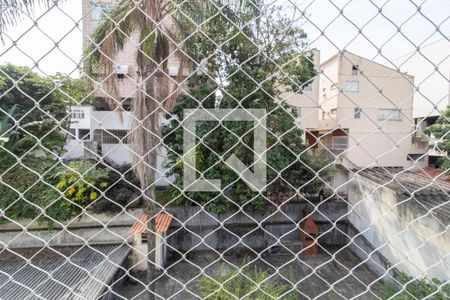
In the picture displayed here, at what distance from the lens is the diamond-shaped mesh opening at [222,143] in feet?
2.50

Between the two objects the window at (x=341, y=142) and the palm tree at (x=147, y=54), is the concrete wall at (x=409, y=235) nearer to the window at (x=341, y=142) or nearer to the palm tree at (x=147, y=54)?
the window at (x=341, y=142)

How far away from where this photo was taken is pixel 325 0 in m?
0.74

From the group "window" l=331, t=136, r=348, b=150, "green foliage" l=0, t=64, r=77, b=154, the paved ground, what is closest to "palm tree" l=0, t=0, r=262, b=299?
"green foliage" l=0, t=64, r=77, b=154

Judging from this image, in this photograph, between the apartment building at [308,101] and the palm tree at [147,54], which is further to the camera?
the palm tree at [147,54]

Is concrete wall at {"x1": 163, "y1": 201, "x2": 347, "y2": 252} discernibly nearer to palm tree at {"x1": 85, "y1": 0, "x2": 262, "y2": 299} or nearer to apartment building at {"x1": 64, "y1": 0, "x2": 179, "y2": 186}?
apartment building at {"x1": 64, "y1": 0, "x2": 179, "y2": 186}

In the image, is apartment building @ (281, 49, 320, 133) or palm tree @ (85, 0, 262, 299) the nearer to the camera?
apartment building @ (281, 49, 320, 133)

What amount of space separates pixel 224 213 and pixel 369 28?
5.93 meters

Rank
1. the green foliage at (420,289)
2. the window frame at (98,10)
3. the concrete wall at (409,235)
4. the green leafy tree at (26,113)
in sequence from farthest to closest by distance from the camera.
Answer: the concrete wall at (409,235), the green foliage at (420,289), the window frame at (98,10), the green leafy tree at (26,113)

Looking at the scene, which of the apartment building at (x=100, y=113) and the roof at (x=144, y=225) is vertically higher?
the apartment building at (x=100, y=113)

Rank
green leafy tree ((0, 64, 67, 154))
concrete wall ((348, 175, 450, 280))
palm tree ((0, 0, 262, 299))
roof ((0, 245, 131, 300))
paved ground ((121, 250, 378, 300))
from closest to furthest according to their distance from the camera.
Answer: green leafy tree ((0, 64, 67, 154)), palm tree ((0, 0, 262, 299)), concrete wall ((348, 175, 450, 280)), roof ((0, 245, 131, 300)), paved ground ((121, 250, 378, 300))

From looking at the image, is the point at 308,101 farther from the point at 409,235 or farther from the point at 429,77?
the point at 409,235

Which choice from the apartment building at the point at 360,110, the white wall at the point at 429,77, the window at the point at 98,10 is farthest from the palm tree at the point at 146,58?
the white wall at the point at 429,77

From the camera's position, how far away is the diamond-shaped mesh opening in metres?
0.76

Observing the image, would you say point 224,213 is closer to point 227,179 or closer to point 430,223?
point 227,179
